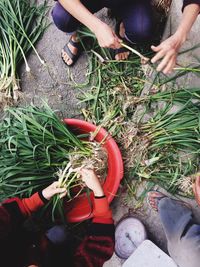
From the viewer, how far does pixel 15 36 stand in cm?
213

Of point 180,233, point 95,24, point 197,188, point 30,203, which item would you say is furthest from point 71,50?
point 180,233

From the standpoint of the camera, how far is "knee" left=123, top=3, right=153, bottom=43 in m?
1.88


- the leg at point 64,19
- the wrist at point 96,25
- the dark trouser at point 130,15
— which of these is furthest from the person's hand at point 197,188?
the leg at point 64,19

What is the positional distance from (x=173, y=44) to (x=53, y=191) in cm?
83

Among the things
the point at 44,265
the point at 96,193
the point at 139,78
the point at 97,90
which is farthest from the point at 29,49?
the point at 44,265

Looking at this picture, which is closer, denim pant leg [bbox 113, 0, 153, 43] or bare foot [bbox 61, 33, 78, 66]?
denim pant leg [bbox 113, 0, 153, 43]

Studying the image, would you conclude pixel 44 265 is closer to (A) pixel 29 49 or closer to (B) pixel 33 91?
(B) pixel 33 91

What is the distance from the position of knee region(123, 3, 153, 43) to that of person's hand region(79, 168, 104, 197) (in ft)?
2.17

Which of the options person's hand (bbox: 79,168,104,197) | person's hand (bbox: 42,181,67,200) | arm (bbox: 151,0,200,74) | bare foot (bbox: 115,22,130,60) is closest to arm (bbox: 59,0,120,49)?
arm (bbox: 151,0,200,74)

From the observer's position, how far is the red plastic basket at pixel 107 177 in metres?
1.92

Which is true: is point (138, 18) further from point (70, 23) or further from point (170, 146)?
point (170, 146)

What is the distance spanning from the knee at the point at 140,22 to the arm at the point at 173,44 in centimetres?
35

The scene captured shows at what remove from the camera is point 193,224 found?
6.58 feet

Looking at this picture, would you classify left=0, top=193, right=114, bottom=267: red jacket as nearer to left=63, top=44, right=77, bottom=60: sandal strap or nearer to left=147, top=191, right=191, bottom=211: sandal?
left=147, top=191, right=191, bottom=211: sandal
